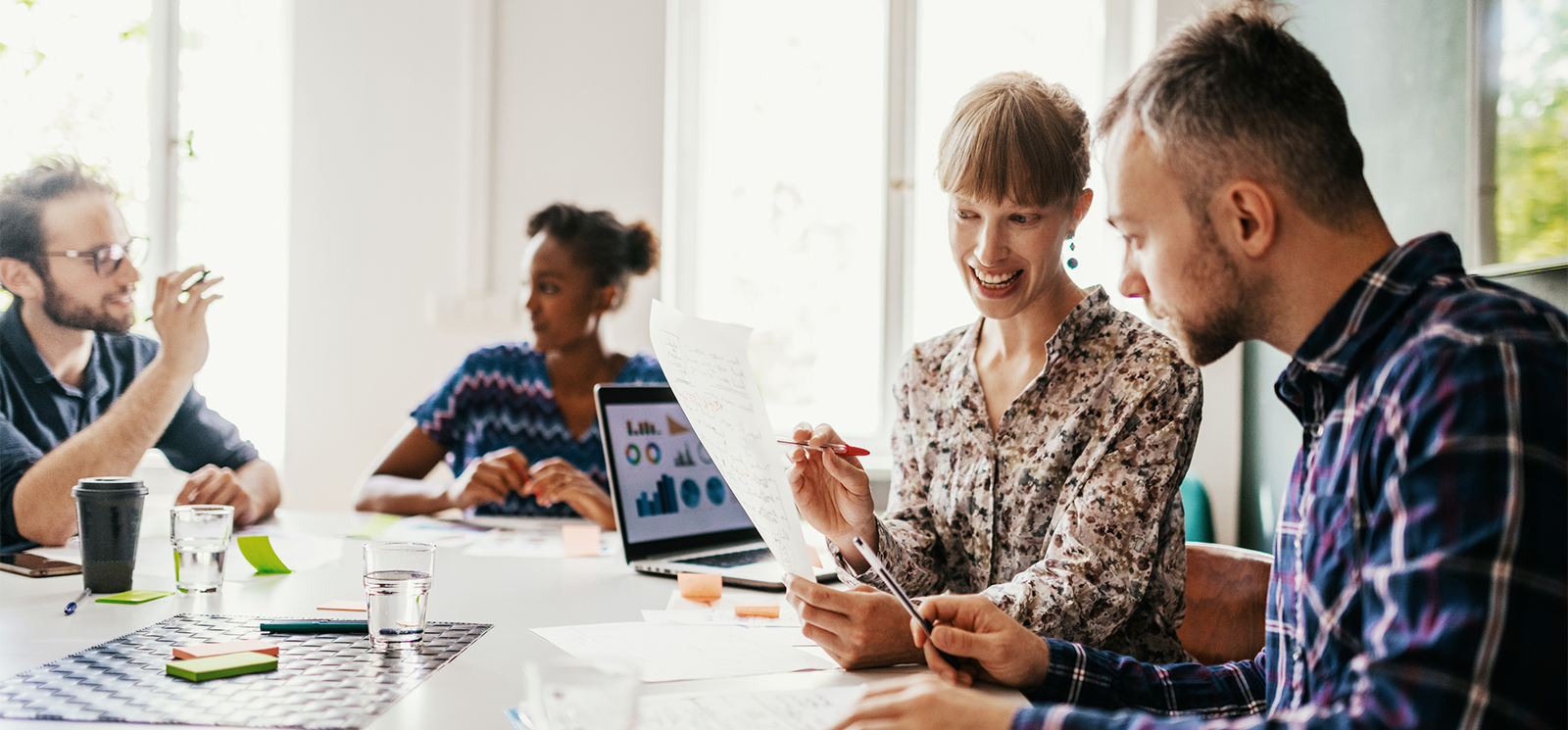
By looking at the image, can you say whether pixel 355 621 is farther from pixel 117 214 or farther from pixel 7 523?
pixel 117 214

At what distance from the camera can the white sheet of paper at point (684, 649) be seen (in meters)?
0.98

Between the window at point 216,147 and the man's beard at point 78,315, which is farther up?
the window at point 216,147

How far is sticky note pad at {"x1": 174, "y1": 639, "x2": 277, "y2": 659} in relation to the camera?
3.03ft

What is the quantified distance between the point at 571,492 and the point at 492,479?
6.8 inches

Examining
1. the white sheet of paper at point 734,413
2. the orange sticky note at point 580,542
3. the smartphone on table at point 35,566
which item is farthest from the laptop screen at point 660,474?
the smartphone on table at point 35,566

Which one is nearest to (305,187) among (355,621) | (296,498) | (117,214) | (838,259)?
(296,498)

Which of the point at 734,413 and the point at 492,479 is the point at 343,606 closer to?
the point at 734,413

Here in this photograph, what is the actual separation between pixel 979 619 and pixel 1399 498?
425 mm

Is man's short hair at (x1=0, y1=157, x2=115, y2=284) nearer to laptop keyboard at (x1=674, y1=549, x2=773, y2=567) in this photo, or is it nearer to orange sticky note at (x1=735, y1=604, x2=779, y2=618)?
laptop keyboard at (x1=674, y1=549, x2=773, y2=567)

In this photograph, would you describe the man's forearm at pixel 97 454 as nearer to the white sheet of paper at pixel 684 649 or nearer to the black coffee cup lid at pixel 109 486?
the black coffee cup lid at pixel 109 486

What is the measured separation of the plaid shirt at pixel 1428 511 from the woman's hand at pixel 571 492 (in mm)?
1289

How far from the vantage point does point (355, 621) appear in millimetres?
1097

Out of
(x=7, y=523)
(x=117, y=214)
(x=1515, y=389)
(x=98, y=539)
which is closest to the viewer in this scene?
(x=1515, y=389)

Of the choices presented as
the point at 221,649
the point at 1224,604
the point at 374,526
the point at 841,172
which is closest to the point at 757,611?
the point at 221,649
